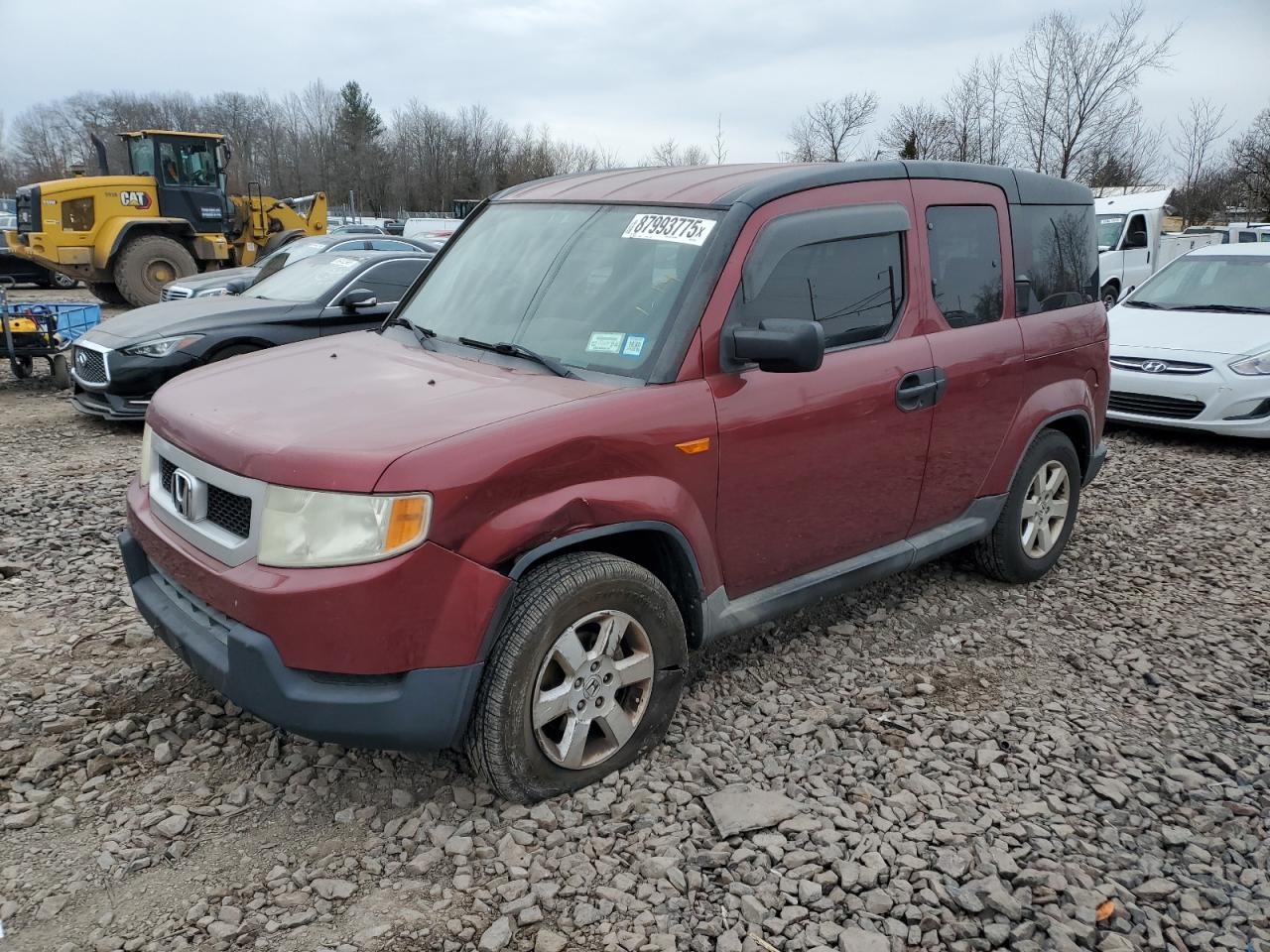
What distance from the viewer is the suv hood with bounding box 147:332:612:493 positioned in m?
2.59

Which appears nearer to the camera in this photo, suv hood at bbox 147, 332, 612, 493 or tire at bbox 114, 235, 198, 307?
suv hood at bbox 147, 332, 612, 493

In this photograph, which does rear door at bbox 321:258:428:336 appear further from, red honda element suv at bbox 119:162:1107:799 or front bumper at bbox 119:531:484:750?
front bumper at bbox 119:531:484:750

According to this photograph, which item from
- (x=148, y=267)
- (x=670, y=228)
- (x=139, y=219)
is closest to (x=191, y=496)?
(x=670, y=228)

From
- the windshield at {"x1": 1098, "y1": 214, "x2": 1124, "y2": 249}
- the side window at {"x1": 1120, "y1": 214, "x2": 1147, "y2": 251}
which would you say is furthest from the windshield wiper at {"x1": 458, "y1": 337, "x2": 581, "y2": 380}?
the side window at {"x1": 1120, "y1": 214, "x2": 1147, "y2": 251}

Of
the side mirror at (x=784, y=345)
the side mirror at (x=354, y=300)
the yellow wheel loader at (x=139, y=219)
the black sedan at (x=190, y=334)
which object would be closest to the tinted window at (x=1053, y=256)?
the side mirror at (x=784, y=345)

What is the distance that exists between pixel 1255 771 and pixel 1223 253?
7759 millimetres

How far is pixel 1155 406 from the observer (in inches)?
314

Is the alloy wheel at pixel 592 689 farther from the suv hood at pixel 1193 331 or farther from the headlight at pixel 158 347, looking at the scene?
the suv hood at pixel 1193 331

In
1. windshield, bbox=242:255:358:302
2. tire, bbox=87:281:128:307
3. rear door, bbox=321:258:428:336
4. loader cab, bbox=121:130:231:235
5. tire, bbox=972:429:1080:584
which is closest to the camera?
tire, bbox=972:429:1080:584

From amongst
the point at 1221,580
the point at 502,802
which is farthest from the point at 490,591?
the point at 1221,580

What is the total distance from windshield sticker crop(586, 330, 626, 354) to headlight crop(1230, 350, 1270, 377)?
6562 millimetres

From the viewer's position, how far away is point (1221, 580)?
5.02 metres

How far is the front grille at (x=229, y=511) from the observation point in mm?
2721

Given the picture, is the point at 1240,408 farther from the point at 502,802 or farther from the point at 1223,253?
the point at 502,802
